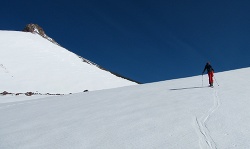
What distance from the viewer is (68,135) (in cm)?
848

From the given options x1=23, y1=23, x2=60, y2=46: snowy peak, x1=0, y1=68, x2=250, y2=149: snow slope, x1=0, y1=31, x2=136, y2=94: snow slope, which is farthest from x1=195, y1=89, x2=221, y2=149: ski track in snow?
x1=23, y1=23, x2=60, y2=46: snowy peak

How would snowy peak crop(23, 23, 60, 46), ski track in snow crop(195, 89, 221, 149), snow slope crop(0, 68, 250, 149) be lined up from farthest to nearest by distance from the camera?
snowy peak crop(23, 23, 60, 46) → snow slope crop(0, 68, 250, 149) → ski track in snow crop(195, 89, 221, 149)

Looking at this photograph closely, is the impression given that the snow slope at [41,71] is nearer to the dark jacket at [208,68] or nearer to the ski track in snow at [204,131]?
the dark jacket at [208,68]

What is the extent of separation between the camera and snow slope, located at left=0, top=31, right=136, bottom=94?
32531 millimetres

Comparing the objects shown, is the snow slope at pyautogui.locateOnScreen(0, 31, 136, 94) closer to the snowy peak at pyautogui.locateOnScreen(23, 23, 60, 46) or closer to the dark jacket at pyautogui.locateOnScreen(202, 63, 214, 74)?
the dark jacket at pyautogui.locateOnScreen(202, 63, 214, 74)

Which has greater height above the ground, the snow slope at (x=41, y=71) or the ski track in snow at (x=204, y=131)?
the snow slope at (x=41, y=71)

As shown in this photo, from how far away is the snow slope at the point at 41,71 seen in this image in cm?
3253

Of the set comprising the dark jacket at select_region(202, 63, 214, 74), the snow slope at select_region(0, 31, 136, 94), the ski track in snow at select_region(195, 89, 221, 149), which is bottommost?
the ski track in snow at select_region(195, 89, 221, 149)

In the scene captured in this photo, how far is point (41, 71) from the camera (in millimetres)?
38406

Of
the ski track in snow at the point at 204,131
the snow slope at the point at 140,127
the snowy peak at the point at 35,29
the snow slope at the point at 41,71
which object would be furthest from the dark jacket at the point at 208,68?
the snowy peak at the point at 35,29

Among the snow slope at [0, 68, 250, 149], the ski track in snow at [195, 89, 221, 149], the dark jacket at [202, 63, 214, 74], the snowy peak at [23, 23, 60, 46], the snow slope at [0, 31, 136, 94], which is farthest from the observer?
the snowy peak at [23, 23, 60, 46]

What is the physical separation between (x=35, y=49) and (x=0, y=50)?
7811 mm

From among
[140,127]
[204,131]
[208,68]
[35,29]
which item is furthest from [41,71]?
[35,29]

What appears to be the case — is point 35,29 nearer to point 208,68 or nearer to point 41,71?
point 41,71
